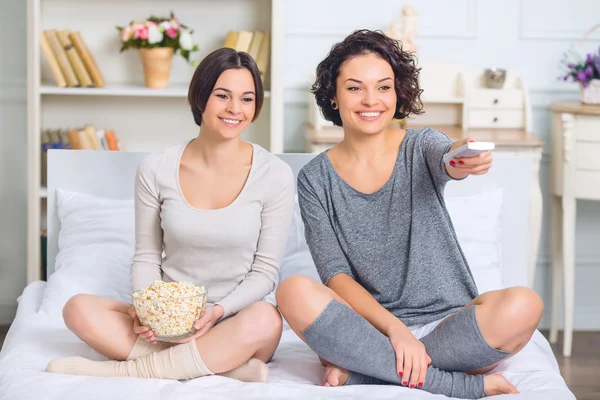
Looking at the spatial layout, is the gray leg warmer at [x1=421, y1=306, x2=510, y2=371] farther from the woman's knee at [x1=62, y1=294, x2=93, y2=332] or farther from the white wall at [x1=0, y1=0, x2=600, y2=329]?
the white wall at [x1=0, y1=0, x2=600, y2=329]

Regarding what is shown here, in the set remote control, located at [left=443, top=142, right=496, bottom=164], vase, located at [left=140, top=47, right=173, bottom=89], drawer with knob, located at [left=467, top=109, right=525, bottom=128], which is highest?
vase, located at [left=140, top=47, right=173, bottom=89]

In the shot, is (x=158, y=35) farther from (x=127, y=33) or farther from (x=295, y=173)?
(x=295, y=173)

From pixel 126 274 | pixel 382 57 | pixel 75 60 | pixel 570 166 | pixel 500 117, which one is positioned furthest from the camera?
pixel 500 117

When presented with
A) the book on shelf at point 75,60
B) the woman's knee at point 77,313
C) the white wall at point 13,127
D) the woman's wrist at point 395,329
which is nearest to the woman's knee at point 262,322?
the woman's wrist at point 395,329

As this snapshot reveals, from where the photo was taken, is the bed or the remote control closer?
the remote control

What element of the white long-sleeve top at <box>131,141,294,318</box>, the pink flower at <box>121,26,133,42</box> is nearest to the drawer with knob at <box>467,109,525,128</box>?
Result: the pink flower at <box>121,26,133,42</box>

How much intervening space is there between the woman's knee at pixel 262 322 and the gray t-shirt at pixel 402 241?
0.54ft

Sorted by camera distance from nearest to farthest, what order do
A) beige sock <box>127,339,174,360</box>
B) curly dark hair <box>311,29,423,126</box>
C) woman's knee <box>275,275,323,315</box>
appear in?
woman's knee <box>275,275,323,315</box> → beige sock <box>127,339,174,360</box> → curly dark hair <box>311,29,423,126</box>

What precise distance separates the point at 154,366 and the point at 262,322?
0.24 metres

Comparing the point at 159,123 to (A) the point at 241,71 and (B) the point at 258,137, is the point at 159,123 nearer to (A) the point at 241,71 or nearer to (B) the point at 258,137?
(B) the point at 258,137

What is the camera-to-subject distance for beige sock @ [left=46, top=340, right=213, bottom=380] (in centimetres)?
176

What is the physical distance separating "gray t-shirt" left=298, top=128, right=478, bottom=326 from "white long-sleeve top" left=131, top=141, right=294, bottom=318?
0.32ft

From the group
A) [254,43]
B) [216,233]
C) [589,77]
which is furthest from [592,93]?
[216,233]

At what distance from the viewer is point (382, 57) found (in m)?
1.95
